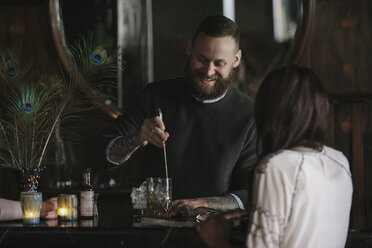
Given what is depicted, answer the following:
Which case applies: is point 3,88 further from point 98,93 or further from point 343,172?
point 343,172

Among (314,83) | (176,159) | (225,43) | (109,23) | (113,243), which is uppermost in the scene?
(109,23)

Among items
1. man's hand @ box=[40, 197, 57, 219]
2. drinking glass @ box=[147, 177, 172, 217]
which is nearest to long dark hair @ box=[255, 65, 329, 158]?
drinking glass @ box=[147, 177, 172, 217]

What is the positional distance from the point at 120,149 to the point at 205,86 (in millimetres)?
464

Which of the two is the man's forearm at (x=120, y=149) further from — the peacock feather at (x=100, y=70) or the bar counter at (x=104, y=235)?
the peacock feather at (x=100, y=70)

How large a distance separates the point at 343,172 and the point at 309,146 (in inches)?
4.8

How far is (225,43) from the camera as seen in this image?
7.96ft

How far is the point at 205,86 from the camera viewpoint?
250cm

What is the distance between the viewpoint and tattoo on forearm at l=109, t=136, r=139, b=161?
7.64 feet

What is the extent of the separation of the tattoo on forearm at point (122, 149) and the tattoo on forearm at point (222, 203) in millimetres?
419

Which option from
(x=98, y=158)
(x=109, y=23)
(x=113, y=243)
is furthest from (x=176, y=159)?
(x=109, y=23)

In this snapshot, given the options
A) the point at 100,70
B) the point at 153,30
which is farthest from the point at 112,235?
the point at 153,30

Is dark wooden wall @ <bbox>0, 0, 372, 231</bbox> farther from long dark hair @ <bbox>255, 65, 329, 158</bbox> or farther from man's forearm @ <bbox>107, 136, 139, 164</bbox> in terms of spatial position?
long dark hair @ <bbox>255, 65, 329, 158</bbox>

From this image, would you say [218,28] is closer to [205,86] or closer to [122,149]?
[205,86]

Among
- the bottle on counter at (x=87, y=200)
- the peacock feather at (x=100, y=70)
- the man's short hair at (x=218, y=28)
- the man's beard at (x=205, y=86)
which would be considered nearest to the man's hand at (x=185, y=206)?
the bottle on counter at (x=87, y=200)
